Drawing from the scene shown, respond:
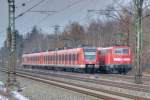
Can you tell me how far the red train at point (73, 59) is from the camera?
173 feet

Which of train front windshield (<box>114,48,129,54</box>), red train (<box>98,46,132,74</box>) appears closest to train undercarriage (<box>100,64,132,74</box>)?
red train (<box>98,46,132,74</box>)

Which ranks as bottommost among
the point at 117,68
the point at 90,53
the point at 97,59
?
the point at 117,68

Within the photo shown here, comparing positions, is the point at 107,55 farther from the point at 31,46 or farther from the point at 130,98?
the point at 31,46

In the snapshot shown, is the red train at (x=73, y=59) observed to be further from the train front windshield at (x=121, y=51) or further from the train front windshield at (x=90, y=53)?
the train front windshield at (x=121, y=51)

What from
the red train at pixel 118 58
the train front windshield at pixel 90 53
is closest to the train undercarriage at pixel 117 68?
the red train at pixel 118 58

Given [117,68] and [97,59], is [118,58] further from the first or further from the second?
[97,59]

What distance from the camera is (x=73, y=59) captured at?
55062mm

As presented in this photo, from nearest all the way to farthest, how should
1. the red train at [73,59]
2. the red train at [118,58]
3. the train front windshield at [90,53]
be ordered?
1. the red train at [118,58]
2. the red train at [73,59]
3. the train front windshield at [90,53]

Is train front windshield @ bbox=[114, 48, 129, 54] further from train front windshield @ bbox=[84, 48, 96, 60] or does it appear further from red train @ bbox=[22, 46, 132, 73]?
train front windshield @ bbox=[84, 48, 96, 60]

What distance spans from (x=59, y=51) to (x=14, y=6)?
33603 millimetres

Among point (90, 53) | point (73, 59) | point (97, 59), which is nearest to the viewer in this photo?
point (90, 53)

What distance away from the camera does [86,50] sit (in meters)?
53.2

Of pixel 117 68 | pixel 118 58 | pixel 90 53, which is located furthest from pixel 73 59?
pixel 118 58

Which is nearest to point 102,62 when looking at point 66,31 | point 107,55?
point 107,55
